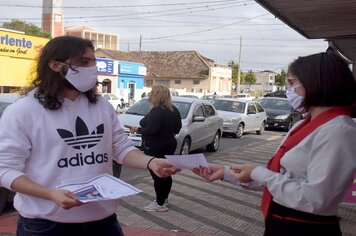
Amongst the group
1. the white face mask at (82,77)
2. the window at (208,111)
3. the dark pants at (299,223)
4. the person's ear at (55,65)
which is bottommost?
the window at (208,111)

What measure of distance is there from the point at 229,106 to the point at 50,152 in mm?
17138

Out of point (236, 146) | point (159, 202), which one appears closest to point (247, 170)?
point (159, 202)

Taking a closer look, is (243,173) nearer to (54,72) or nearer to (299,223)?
(299,223)

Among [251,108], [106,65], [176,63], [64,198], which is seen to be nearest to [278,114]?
[251,108]

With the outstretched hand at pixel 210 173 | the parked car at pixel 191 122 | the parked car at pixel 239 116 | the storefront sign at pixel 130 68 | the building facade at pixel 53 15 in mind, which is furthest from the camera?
the building facade at pixel 53 15

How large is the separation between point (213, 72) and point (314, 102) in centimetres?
6252

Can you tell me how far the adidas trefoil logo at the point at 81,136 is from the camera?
2.52 metres

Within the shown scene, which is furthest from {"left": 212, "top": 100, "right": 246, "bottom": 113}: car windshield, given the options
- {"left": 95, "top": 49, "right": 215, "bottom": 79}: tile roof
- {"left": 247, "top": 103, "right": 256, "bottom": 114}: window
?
{"left": 95, "top": 49, "right": 215, "bottom": 79}: tile roof

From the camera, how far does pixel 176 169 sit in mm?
2852

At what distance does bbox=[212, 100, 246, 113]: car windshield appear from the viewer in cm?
1923

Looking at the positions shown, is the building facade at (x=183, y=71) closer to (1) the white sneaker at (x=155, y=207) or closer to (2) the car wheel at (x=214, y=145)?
(2) the car wheel at (x=214, y=145)

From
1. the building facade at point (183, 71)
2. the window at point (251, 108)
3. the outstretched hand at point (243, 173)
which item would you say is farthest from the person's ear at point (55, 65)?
the building facade at point (183, 71)

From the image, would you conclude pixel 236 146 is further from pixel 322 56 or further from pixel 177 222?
pixel 322 56

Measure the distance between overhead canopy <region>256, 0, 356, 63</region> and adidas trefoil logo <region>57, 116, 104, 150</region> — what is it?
13.0ft
